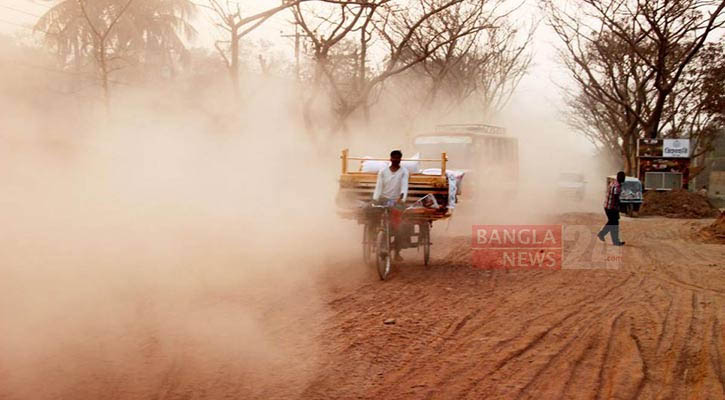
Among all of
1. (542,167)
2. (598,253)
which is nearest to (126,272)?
(598,253)

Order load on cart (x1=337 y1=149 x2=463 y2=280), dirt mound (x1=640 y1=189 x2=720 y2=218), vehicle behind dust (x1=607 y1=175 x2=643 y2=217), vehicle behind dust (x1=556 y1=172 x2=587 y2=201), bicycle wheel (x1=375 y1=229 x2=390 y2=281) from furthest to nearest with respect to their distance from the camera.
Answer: vehicle behind dust (x1=556 y1=172 x2=587 y2=201) < vehicle behind dust (x1=607 y1=175 x2=643 y2=217) < dirt mound (x1=640 y1=189 x2=720 y2=218) < load on cart (x1=337 y1=149 x2=463 y2=280) < bicycle wheel (x1=375 y1=229 x2=390 y2=281)

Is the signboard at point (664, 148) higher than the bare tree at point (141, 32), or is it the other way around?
the bare tree at point (141, 32)

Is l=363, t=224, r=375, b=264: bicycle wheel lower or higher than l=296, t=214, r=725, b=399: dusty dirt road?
higher

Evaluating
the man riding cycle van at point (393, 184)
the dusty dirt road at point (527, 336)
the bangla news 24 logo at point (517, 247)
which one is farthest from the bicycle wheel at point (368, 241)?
the bangla news 24 logo at point (517, 247)

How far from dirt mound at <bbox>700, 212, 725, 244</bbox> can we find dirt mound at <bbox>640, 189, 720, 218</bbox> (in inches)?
319

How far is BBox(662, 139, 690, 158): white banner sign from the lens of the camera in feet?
92.8

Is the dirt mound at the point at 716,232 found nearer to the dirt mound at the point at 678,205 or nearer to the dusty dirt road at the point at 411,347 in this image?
the dusty dirt road at the point at 411,347

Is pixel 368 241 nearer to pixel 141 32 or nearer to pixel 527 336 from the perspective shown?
pixel 527 336

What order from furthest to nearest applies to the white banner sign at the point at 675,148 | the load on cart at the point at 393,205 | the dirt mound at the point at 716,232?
the white banner sign at the point at 675,148, the dirt mound at the point at 716,232, the load on cart at the point at 393,205

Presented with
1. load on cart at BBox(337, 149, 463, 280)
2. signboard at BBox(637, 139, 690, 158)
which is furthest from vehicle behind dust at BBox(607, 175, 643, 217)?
load on cart at BBox(337, 149, 463, 280)

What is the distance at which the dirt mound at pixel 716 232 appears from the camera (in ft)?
57.1

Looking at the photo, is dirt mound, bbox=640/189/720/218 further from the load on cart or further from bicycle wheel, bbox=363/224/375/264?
bicycle wheel, bbox=363/224/375/264

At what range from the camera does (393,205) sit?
1088 centimetres

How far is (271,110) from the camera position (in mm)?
23469
